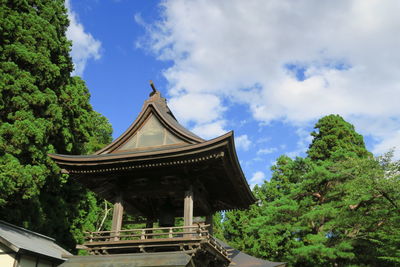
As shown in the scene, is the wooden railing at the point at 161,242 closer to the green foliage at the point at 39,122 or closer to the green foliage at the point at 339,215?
the green foliage at the point at 39,122

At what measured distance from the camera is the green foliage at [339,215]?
18859mm

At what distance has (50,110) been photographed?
18750mm

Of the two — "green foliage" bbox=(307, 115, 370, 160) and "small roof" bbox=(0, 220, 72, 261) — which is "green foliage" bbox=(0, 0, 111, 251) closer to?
"small roof" bbox=(0, 220, 72, 261)

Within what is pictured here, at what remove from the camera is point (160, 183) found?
12.4 metres

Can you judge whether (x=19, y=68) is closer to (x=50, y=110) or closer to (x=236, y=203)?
(x=50, y=110)

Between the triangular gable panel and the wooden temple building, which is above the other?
the triangular gable panel

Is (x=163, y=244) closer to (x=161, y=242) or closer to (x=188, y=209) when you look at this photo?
(x=161, y=242)

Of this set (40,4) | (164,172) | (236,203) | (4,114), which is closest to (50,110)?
(4,114)

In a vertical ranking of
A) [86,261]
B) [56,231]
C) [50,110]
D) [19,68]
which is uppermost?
[19,68]

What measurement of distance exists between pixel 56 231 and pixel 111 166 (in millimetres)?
11674

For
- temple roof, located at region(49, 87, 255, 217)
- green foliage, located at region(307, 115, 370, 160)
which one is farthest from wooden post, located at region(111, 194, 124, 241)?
green foliage, located at region(307, 115, 370, 160)

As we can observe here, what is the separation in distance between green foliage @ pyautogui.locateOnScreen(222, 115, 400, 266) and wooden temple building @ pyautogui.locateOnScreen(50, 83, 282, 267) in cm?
832

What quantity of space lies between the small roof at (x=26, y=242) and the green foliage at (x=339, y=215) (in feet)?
43.0

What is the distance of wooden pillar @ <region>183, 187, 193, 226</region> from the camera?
11.1m
